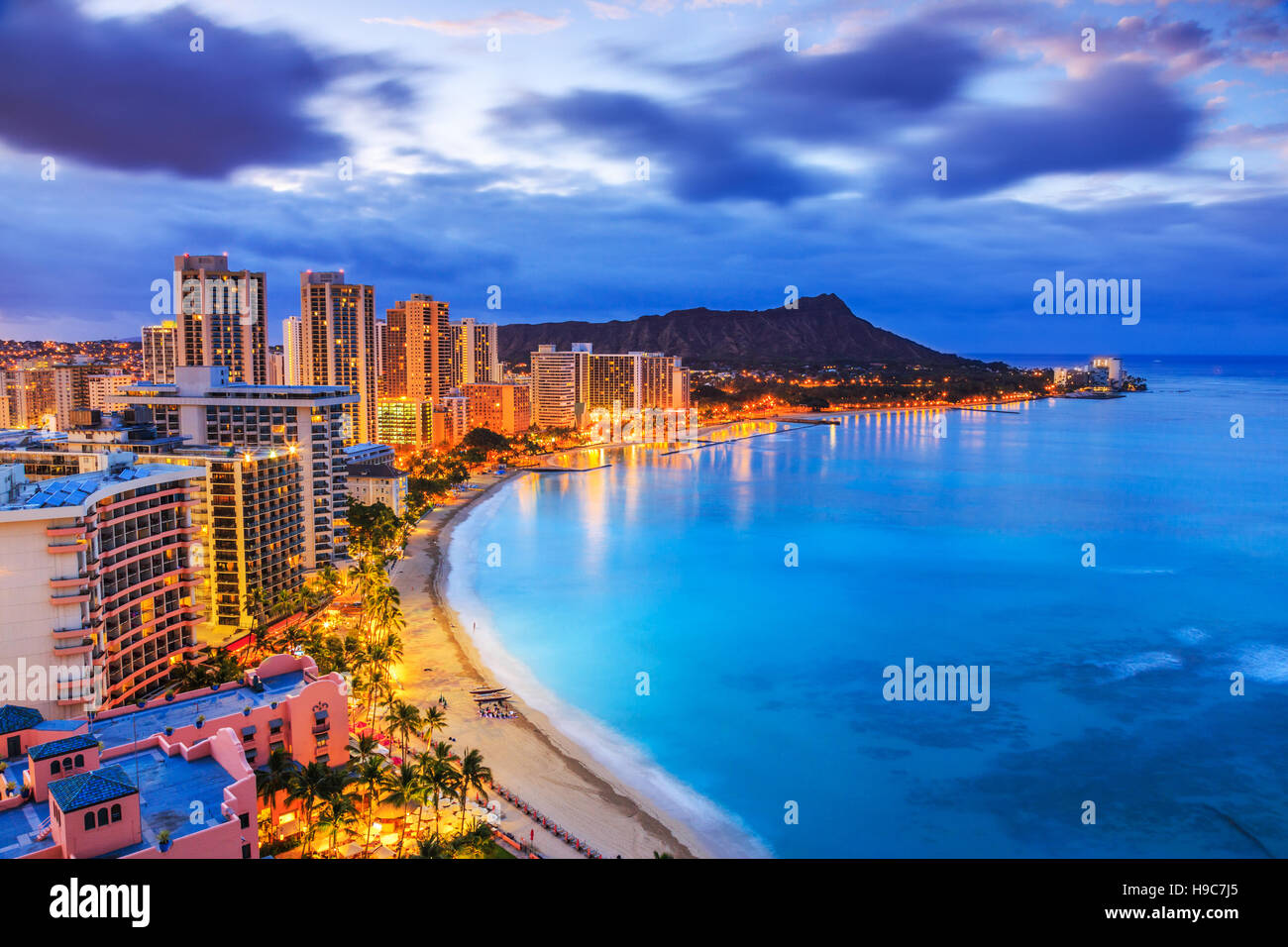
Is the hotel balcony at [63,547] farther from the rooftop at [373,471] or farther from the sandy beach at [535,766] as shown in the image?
the rooftop at [373,471]

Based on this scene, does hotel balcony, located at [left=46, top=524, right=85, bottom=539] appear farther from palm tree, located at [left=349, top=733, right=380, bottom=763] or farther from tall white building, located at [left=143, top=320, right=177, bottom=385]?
tall white building, located at [left=143, top=320, right=177, bottom=385]

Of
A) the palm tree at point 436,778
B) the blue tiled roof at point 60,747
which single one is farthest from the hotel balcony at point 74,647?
the palm tree at point 436,778

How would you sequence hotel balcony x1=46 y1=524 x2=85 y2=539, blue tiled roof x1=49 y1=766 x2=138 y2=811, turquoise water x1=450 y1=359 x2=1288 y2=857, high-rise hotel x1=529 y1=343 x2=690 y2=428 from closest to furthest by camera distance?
blue tiled roof x1=49 y1=766 x2=138 y2=811, hotel balcony x1=46 y1=524 x2=85 y2=539, turquoise water x1=450 y1=359 x2=1288 y2=857, high-rise hotel x1=529 y1=343 x2=690 y2=428

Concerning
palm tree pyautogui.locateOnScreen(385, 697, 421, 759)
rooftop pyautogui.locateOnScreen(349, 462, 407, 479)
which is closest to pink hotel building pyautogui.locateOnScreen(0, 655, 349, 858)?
palm tree pyautogui.locateOnScreen(385, 697, 421, 759)

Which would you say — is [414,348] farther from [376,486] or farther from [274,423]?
[274,423]

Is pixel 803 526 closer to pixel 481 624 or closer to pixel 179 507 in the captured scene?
pixel 481 624

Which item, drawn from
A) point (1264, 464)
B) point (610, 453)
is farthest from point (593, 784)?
point (1264, 464)
